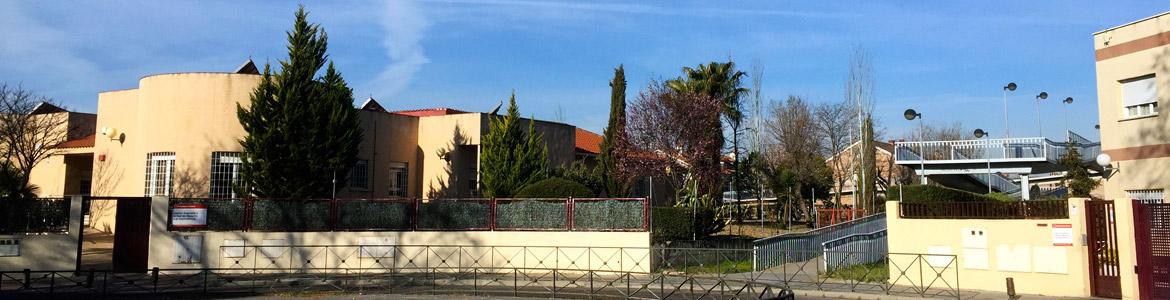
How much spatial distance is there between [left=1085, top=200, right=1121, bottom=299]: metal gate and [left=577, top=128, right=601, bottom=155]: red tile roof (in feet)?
77.1

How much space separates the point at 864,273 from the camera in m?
19.8

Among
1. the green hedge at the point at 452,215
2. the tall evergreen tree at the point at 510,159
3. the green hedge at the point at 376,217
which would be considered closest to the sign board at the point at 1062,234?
the green hedge at the point at 452,215

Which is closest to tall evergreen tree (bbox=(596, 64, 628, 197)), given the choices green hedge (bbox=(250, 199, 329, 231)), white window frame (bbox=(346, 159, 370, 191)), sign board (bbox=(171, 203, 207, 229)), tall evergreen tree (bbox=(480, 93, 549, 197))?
tall evergreen tree (bbox=(480, 93, 549, 197))

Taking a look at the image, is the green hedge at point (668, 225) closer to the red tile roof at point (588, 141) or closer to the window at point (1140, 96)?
the window at point (1140, 96)

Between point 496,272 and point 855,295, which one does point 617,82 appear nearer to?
point 496,272

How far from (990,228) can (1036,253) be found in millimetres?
1009

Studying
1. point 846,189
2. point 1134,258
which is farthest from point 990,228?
point 846,189

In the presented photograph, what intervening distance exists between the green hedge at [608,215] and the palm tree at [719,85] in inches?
395

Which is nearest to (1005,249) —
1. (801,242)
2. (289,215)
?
(801,242)

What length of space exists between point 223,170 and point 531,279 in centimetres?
1276

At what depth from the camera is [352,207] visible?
23.4 m

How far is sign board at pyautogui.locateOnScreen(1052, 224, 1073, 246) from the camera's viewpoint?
16406 millimetres

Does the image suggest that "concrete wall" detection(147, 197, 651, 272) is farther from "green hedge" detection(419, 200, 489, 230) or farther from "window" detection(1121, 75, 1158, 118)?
"window" detection(1121, 75, 1158, 118)

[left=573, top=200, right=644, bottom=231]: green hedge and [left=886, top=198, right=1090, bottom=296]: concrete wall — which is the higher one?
[left=573, top=200, right=644, bottom=231]: green hedge
